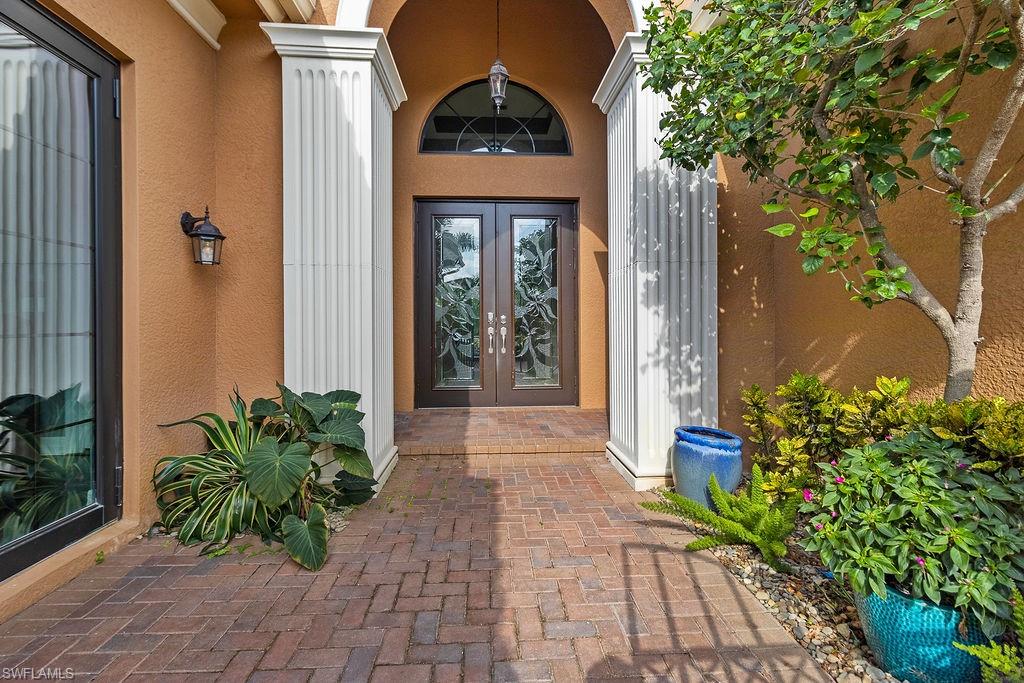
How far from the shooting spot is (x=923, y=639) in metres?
1.40

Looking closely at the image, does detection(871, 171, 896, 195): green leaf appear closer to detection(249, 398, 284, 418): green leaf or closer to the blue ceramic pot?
the blue ceramic pot

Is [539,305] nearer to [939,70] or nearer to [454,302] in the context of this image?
[454,302]

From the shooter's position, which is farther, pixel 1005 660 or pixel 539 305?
pixel 539 305

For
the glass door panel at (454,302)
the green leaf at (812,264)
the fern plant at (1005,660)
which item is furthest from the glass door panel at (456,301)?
the fern plant at (1005,660)

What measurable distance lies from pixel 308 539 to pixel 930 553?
249 cm

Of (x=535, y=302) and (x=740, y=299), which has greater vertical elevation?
(x=535, y=302)

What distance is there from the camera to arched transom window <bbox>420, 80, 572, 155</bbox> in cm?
513

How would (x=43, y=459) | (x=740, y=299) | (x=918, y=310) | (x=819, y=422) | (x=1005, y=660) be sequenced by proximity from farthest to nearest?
(x=740, y=299)
(x=819, y=422)
(x=918, y=310)
(x=43, y=459)
(x=1005, y=660)

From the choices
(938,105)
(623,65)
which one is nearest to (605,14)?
(623,65)

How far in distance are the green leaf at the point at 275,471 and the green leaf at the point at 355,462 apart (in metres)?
0.25

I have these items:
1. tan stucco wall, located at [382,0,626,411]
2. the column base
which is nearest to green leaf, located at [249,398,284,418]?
tan stucco wall, located at [382,0,626,411]

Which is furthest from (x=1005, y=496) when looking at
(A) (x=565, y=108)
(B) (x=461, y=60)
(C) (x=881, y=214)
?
(B) (x=461, y=60)

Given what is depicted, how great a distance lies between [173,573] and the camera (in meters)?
2.15

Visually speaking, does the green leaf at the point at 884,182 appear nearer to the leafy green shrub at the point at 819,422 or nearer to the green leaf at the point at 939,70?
the green leaf at the point at 939,70
